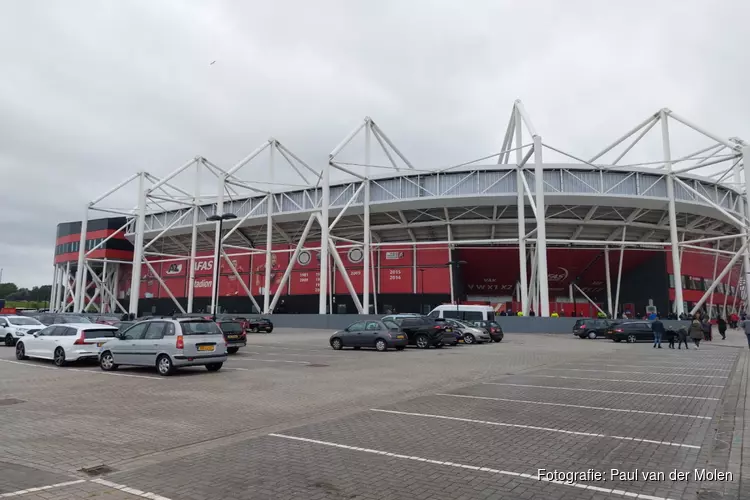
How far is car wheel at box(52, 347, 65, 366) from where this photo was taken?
14414 mm

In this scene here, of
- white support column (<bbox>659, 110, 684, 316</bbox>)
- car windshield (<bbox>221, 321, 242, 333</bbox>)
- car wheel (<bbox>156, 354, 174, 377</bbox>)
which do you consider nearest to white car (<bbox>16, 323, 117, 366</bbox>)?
car wheel (<bbox>156, 354, 174, 377</bbox>)

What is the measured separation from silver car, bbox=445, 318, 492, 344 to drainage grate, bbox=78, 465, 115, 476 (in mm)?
21382

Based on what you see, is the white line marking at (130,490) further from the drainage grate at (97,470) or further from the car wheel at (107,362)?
the car wheel at (107,362)

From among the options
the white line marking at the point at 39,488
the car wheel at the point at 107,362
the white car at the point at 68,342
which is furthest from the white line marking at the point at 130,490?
the white car at the point at 68,342

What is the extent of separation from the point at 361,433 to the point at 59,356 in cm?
1220

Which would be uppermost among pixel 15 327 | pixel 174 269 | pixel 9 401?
pixel 174 269

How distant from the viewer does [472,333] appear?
25.5 meters

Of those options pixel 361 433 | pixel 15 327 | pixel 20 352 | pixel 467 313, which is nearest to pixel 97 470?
pixel 361 433

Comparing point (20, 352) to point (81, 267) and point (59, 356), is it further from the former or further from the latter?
point (81, 267)

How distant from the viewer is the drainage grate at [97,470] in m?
4.85

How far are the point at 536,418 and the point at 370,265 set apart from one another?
3610 cm

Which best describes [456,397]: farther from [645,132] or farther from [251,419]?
[645,132]

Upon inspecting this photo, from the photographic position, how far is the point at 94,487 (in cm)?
443

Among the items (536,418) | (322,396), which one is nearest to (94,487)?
(322,396)
